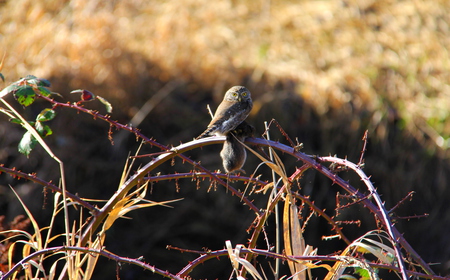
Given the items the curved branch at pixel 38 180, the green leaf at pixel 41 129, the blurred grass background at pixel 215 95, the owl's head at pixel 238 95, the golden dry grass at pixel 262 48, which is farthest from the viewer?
the golden dry grass at pixel 262 48

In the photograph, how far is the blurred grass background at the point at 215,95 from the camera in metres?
5.13

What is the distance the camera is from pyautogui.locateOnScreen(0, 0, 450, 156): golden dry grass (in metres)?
5.39

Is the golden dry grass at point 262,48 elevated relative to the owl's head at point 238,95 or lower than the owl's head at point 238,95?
lower

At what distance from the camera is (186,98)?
5.43 m

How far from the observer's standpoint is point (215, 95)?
17.6 ft

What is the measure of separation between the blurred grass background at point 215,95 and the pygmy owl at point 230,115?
268 cm

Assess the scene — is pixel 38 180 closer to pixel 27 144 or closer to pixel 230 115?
pixel 27 144

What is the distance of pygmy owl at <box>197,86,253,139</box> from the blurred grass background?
268cm

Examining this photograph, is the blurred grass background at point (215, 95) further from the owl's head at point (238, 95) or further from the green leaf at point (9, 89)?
the green leaf at point (9, 89)

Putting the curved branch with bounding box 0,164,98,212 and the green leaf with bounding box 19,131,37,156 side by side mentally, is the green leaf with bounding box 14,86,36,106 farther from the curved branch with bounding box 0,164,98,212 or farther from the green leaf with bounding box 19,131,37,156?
the curved branch with bounding box 0,164,98,212

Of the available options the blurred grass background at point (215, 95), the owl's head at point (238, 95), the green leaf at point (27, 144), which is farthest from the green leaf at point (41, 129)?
the blurred grass background at point (215, 95)

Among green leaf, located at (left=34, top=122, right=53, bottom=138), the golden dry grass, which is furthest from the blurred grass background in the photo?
green leaf, located at (left=34, top=122, right=53, bottom=138)

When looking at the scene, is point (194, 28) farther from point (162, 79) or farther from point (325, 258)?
point (325, 258)

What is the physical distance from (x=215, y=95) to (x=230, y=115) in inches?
128
